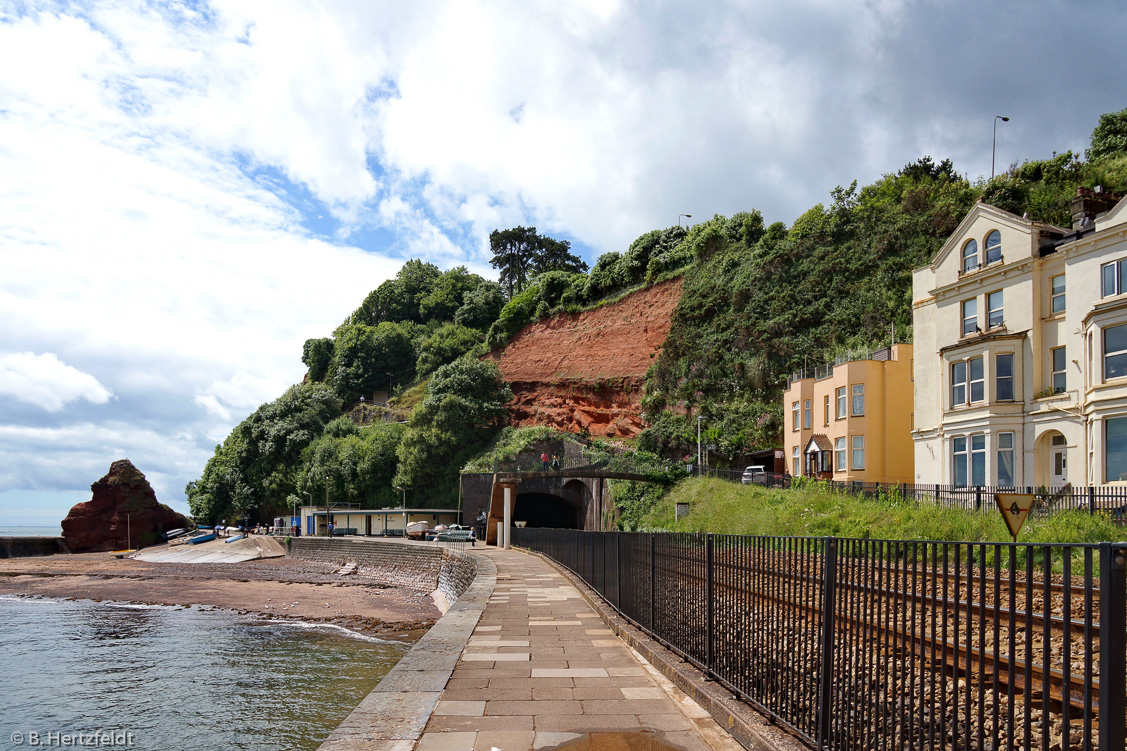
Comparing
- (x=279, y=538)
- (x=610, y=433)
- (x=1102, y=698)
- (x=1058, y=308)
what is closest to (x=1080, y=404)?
(x=1058, y=308)

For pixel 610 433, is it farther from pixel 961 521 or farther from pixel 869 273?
pixel 961 521

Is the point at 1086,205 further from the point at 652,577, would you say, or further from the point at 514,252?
the point at 514,252

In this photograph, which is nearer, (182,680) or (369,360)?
(182,680)

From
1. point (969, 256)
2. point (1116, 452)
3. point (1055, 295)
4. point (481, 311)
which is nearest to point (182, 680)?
point (1116, 452)

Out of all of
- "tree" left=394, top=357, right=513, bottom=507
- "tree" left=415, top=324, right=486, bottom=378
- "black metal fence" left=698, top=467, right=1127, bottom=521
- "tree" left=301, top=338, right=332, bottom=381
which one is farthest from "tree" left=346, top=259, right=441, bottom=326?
"black metal fence" left=698, top=467, right=1127, bottom=521

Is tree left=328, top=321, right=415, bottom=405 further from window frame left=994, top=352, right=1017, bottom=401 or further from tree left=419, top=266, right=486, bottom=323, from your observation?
window frame left=994, top=352, right=1017, bottom=401

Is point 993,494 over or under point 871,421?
under

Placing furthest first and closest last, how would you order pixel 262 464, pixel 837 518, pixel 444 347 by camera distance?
1. pixel 444 347
2. pixel 262 464
3. pixel 837 518

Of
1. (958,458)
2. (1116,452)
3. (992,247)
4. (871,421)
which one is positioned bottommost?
(958,458)

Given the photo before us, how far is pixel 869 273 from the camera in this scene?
45.8 meters

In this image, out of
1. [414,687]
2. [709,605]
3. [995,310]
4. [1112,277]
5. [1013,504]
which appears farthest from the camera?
[995,310]

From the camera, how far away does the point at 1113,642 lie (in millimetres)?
2535

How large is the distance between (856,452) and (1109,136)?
25.2 meters

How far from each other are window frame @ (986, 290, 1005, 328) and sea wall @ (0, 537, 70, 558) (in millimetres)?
76196
